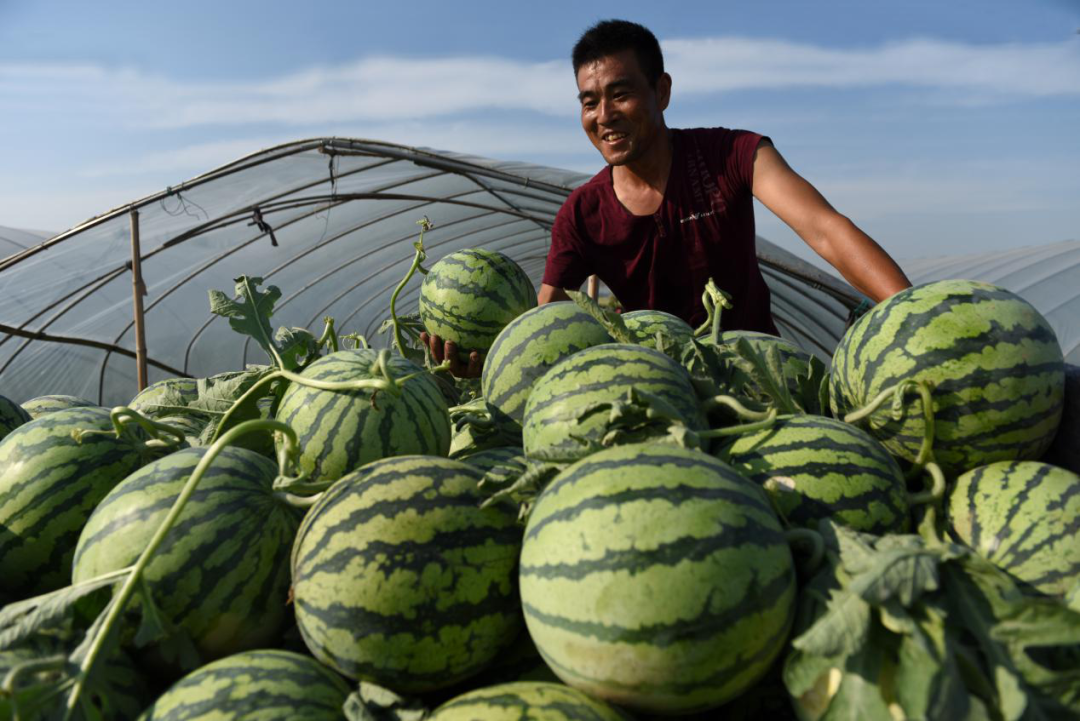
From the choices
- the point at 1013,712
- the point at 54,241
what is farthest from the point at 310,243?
the point at 1013,712

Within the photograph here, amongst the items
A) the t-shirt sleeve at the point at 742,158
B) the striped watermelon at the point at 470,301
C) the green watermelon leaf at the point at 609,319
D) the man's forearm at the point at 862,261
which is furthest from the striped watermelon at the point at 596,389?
the t-shirt sleeve at the point at 742,158

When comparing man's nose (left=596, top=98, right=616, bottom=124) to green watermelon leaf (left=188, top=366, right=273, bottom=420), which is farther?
man's nose (left=596, top=98, right=616, bottom=124)

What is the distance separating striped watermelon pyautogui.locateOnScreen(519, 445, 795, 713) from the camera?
108cm

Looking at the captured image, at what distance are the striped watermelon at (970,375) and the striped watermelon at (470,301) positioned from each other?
66.6 inches

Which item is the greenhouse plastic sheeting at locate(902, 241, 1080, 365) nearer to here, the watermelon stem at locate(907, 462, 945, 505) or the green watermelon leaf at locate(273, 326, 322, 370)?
the watermelon stem at locate(907, 462, 945, 505)

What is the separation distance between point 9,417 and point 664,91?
3496 mm

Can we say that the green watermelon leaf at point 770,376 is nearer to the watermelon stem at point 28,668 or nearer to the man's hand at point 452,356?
the watermelon stem at point 28,668

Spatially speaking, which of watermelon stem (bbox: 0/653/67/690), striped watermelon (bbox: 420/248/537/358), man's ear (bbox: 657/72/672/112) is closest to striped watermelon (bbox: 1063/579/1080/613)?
watermelon stem (bbox: 0/653/67/690)

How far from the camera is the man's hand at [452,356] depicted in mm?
3105

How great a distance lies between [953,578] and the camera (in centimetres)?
110

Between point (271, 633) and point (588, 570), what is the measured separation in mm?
681

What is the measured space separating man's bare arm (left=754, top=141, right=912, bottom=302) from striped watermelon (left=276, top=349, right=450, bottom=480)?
66.7 inches

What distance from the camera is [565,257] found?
13.8 feet

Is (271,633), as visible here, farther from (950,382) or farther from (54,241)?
(54,241)
